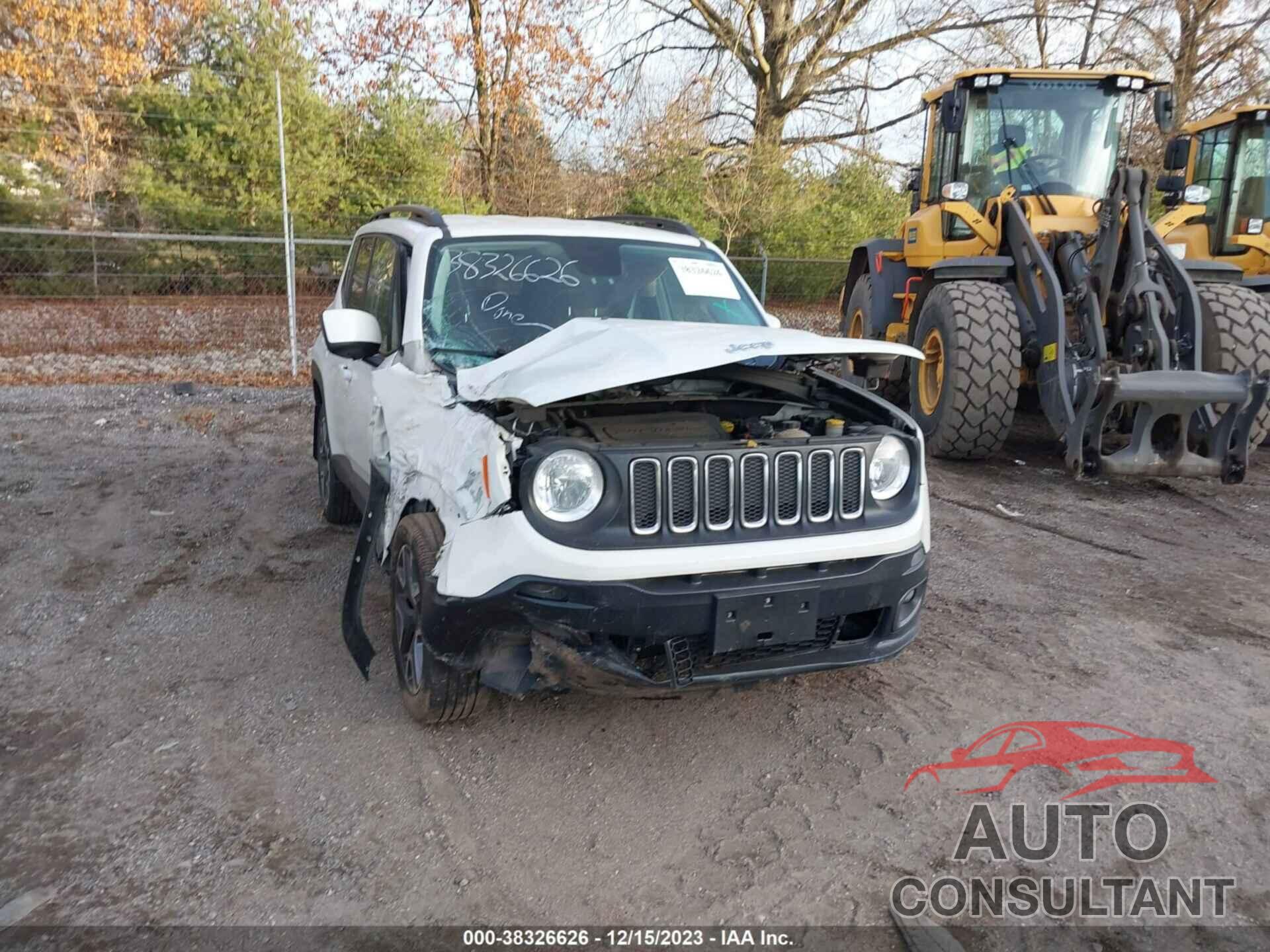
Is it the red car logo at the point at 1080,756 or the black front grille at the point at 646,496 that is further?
the red car logo at the point at 1080,756

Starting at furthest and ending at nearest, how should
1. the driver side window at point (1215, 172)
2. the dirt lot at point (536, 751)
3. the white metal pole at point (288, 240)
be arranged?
the white metal pole at point (288, 240) < the driver side window at point (1215, 172) < the dirt lot at point (536, 751)

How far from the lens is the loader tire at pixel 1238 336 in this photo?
7.01 metres

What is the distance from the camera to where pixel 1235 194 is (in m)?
9.81

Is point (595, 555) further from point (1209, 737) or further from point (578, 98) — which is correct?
point (578, 98)

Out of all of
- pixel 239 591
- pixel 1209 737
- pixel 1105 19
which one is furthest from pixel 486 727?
pixel 1105 19

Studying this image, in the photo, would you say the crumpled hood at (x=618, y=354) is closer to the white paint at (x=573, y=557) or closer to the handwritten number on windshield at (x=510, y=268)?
the white paint at (x=573, y=557)

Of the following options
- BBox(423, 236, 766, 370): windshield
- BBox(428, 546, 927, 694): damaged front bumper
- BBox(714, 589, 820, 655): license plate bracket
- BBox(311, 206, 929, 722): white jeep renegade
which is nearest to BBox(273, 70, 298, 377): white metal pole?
BBox(423, 236, 766, 370): windshield

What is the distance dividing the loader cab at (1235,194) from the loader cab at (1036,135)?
149 cm

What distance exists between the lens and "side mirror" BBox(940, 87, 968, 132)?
8055 millimetres

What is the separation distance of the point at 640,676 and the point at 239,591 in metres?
2.76

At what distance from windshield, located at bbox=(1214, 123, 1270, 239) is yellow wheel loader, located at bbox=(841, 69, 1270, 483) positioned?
206 cm

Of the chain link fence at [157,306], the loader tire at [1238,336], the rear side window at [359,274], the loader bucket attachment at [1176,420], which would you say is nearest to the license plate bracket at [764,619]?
the rear side window at [359,274]

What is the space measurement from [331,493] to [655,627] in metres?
3.41

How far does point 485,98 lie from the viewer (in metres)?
18.9
